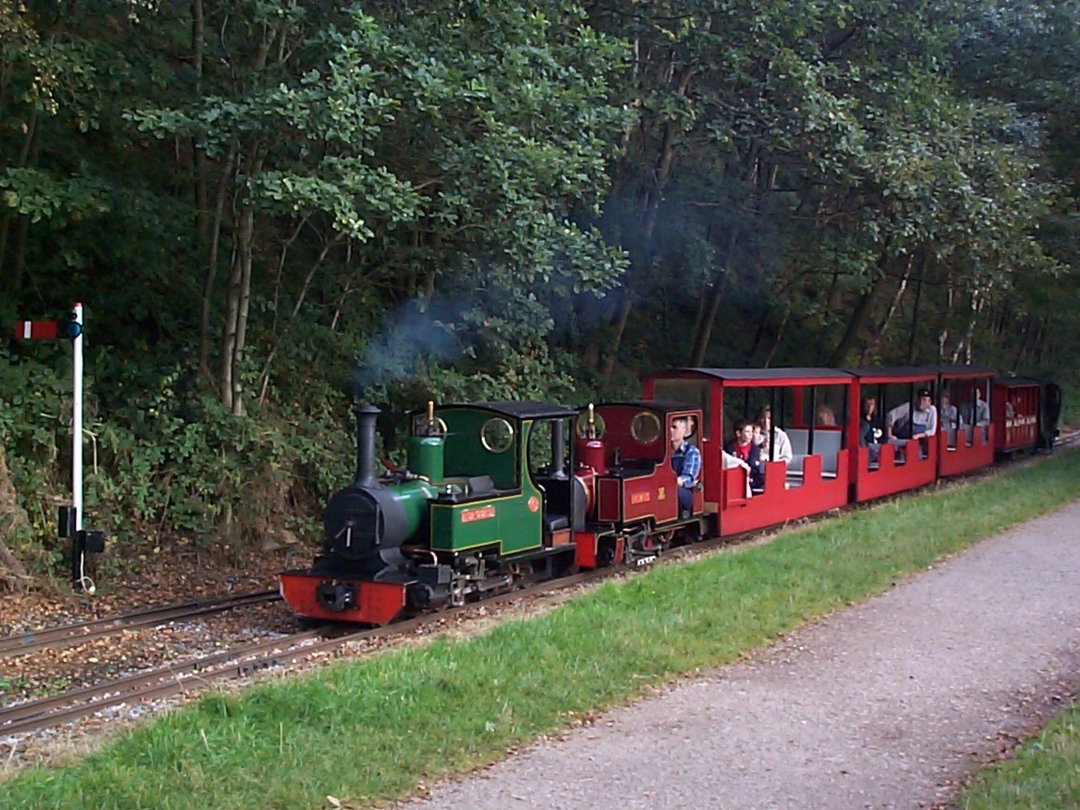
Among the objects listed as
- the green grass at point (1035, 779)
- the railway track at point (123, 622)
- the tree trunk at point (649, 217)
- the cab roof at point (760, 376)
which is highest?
the tree trunk at point (649, 217)

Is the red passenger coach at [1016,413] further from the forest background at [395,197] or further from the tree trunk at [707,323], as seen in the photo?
the tree trunk at [707,323]

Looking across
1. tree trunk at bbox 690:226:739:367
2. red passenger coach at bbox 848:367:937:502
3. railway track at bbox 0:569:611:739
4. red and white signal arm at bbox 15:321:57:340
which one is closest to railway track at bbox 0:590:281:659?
railway track at bbox 0:569:611:739

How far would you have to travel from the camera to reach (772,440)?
14828 mm

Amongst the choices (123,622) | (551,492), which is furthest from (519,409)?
(123,622)

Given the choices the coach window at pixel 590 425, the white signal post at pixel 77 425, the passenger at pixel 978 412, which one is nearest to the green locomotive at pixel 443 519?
the coach window at pixel 590 425

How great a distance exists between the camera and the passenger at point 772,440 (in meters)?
14.7

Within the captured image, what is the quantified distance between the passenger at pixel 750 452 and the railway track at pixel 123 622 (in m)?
6.07

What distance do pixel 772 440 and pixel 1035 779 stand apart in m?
9.61

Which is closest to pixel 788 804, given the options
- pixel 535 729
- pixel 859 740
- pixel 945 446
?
pixel 859 740

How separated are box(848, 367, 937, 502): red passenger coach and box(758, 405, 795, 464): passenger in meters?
1.94

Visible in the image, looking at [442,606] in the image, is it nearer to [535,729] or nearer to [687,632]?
[687,632]

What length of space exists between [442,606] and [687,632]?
253 cm

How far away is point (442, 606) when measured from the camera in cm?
999

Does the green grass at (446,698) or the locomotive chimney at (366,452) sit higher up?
the locomotive chimney at (366,452)
